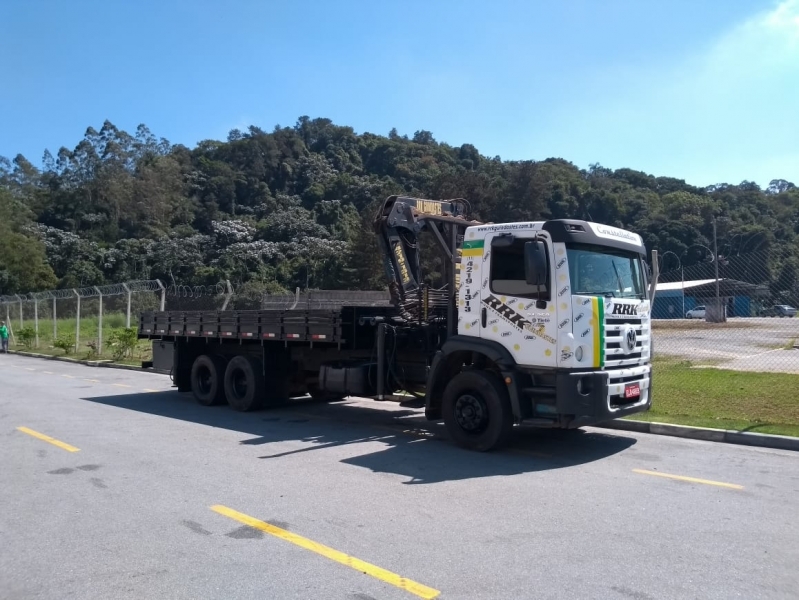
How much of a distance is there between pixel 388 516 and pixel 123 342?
20858 millimetres

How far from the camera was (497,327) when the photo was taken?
8.59m

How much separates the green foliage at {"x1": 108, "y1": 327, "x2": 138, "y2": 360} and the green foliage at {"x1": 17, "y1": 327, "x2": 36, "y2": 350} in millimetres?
11043

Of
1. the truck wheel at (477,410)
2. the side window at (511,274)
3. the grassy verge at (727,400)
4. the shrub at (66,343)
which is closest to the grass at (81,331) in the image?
the shrub at (66,343)

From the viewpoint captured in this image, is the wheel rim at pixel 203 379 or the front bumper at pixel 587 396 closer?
the front bumper at pixel 587 396

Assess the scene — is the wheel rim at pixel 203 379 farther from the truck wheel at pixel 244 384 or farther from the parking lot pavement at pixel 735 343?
the parking lot pavement at pixel 735 343

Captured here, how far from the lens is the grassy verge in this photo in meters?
10.0

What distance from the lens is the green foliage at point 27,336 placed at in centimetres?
3434

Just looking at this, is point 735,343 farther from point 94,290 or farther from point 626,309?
point 94,290

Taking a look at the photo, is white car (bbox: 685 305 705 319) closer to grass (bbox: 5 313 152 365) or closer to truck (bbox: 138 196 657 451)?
truck (bbox: 138 196 657 451)

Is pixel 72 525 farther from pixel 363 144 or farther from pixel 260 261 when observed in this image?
pixel 363 144

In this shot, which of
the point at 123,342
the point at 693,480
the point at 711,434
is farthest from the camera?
the point at 123,342

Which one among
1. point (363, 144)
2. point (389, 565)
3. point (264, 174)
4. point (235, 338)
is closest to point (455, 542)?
point (389, 565)

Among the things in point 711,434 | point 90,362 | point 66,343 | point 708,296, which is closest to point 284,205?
point 66,343

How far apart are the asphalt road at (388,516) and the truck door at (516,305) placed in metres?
1.32
